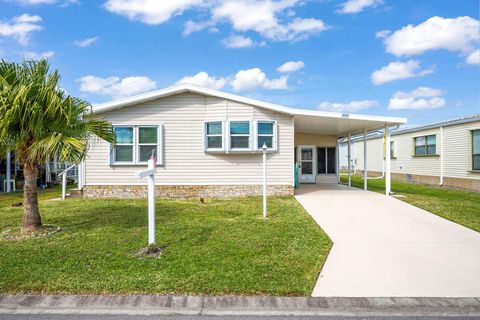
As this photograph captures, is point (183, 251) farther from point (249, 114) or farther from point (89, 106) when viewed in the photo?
point (249, 114)

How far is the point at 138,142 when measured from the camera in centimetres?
1244

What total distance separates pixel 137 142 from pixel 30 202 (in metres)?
5.71

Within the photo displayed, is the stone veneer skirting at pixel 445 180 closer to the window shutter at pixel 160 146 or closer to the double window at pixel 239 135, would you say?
the double window at pixel 239 135

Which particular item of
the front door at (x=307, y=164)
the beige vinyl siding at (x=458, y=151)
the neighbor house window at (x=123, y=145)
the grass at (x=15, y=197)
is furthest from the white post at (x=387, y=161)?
the grass at (x=15, y=197)

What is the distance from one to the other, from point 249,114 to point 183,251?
7.58 metres

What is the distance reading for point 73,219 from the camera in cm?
844

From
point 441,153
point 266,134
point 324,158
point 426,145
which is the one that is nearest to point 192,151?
point 266,134

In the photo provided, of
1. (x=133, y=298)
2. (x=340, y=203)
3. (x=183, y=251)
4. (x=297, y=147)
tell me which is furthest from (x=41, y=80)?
(x=297, y=147)

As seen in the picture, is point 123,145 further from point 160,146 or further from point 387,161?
point 387,161

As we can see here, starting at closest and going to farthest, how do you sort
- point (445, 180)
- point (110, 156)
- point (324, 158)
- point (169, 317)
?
1. point (169, 317)
2. point (110, 156)
3. point (445, 180)
4. point (324, 158)

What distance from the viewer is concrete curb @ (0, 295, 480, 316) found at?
3.76 m

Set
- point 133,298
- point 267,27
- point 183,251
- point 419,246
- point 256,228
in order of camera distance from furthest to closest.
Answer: point 267,27 < point 256,228 < point 419,246 < point 183,251 < point 133,298

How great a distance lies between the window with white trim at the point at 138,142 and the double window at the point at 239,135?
71.2 inches

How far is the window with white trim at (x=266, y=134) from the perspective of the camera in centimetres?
1234
